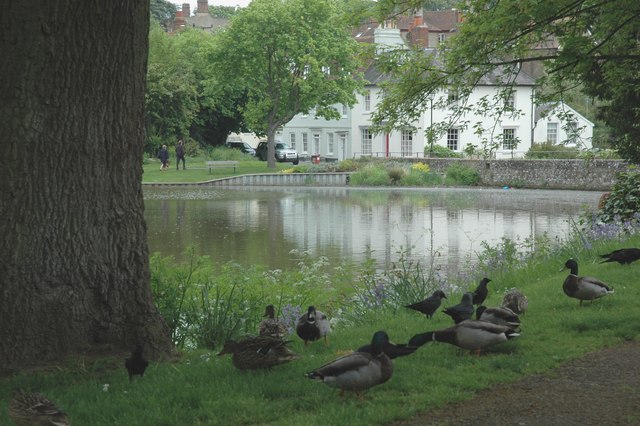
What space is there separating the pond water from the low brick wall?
266 cm

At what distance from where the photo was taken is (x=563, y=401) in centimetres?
600

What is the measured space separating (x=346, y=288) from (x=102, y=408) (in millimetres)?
6597

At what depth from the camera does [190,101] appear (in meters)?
60.3

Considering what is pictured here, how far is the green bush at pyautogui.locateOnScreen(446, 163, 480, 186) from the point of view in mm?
47156

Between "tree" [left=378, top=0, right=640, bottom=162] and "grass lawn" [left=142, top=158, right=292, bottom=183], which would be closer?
"tree" [left=378, top=0, right=640, bottom=162]

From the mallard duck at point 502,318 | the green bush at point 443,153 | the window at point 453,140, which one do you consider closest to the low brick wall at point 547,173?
the green bush at point 443,153

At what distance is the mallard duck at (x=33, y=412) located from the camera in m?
4.95

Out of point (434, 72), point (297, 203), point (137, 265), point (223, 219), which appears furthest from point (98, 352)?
point (297, 203)

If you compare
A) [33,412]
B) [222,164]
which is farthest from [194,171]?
[33,412]

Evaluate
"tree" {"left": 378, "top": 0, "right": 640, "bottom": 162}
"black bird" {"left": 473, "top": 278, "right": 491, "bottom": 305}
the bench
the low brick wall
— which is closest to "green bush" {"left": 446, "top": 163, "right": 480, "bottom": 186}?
the low brick wall

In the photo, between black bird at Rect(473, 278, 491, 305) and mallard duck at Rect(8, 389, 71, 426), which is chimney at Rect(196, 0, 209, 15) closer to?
black bird at Rect(473, 278, 491, 305)

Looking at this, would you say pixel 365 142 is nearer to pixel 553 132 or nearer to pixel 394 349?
pixel 553 132

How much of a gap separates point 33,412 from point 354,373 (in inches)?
83.8

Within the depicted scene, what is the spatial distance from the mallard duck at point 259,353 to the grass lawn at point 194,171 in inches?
1665
